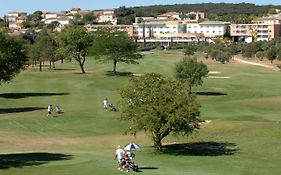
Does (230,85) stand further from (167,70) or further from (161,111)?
(161,111)

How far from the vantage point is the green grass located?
33094 millimetres

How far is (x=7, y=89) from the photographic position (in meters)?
83.9

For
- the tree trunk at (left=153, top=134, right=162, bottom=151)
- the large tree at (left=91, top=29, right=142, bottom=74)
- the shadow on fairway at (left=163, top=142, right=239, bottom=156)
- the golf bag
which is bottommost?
the shadow on fairway at (left=163, top=142, right=239, bottom=156)

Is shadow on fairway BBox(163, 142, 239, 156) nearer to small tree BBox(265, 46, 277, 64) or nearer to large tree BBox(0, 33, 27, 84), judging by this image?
large tree BBox(0, 33, 27, 84)

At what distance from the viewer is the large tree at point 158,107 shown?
38938 mm

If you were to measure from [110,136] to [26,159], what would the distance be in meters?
14.3

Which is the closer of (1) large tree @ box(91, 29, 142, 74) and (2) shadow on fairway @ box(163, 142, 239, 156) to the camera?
(2) shadow on fairway @ box(163, 142, 239, 156)

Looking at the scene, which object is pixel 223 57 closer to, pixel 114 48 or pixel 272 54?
pixel 272 54

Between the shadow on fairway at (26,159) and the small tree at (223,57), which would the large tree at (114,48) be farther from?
the shadow on fairway at (26,159)

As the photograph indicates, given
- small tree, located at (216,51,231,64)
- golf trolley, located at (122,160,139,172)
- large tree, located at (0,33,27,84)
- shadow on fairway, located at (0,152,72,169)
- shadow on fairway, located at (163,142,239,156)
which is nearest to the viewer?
golf trolley, located at (122,160,139,172)

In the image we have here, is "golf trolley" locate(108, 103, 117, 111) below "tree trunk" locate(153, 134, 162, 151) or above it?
below

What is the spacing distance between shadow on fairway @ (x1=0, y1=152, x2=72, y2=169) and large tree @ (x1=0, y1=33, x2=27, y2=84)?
94.7 feet

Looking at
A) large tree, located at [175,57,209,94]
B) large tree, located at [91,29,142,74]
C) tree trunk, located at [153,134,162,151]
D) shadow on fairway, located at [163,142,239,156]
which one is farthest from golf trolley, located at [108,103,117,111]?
large tree, located at [91,29,142,74]

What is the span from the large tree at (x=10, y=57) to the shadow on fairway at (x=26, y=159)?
28852mm
